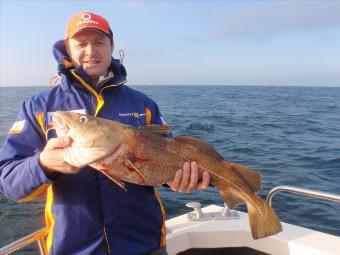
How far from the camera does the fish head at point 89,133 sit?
282 cm

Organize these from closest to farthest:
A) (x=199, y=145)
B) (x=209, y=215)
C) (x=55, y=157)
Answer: (x=55, y=157) < (x=199, y=145) < (x=209, y=215)

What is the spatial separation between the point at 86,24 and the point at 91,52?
10.2 inches

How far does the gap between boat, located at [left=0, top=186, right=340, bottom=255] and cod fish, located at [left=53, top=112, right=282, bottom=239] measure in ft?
4.76

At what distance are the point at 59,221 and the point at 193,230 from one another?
2.59 m

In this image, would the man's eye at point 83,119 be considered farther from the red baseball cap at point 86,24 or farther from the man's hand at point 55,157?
the red baseball cap at point 86,24

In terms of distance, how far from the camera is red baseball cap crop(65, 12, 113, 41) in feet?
11.3

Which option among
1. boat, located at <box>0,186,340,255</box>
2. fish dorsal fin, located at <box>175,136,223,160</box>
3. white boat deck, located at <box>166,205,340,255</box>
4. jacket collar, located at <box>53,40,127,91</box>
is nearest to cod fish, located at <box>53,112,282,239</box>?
fish dorsal fin, located at <box>175,136,223,160</box>

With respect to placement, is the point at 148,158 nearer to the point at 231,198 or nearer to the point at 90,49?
the point at 231,198

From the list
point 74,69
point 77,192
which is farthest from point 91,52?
point 77,192

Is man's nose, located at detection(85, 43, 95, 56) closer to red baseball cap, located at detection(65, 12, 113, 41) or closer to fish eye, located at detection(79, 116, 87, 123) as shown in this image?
red baseball cap, located at detection(65, 12, 113, 41)

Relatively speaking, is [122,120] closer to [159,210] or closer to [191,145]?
[191,145]

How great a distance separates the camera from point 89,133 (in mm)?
2898

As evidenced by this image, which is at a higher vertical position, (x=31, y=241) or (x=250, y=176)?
(x=250, y=176)

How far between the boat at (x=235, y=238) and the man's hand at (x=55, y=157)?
2.63 metres
